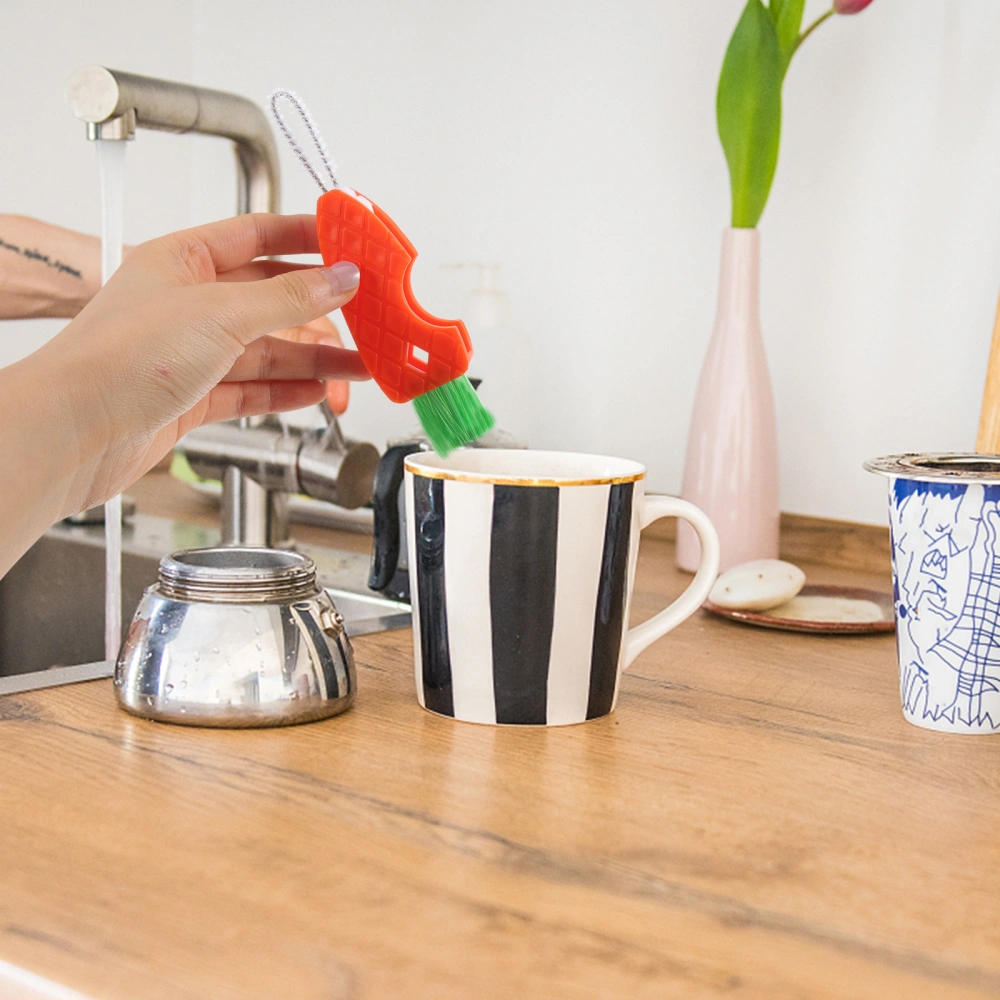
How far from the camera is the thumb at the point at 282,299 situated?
57cm

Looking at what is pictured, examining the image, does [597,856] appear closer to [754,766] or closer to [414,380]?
[754,766]

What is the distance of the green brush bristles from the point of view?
2.04 feet

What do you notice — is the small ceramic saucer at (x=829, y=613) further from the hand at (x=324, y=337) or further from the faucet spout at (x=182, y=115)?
the faucet spout at (x=182, y=115)

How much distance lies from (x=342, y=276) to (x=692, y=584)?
0.25m

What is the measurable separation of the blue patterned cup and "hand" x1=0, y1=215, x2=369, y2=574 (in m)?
0.31

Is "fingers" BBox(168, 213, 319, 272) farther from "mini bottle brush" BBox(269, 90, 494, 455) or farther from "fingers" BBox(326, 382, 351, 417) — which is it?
"fingers" BBox(326, 382, 351, 417)

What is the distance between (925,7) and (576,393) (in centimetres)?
47

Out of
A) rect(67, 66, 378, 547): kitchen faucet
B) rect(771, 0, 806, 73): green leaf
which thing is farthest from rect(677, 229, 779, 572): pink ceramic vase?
rect(67, 66, 378, 547): kitchen faucet

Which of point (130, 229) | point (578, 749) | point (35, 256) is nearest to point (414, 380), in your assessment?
point (578, 749)

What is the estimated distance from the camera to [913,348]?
1.04 meters

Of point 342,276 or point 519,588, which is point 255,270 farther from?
point 519,588

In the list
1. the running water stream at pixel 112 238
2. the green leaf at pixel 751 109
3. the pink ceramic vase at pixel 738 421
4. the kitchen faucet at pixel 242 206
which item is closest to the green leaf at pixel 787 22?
the green leaf at pixel 751 109

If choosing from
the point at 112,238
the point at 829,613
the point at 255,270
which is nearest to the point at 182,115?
the point at 112,238

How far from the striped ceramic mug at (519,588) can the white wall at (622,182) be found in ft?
1.75
